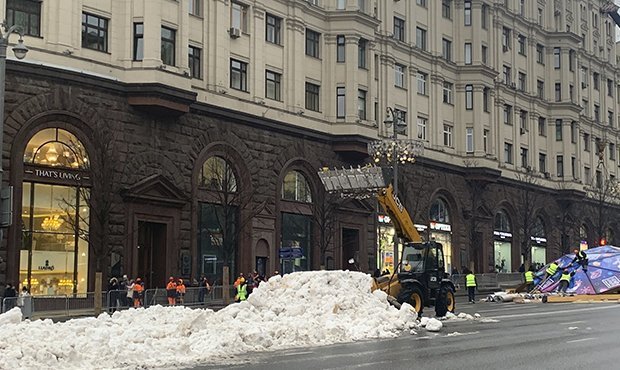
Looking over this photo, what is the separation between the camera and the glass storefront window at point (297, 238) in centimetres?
4928

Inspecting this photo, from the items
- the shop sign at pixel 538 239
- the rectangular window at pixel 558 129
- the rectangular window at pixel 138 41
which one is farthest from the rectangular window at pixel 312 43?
the rectangular window at pixel 558 129

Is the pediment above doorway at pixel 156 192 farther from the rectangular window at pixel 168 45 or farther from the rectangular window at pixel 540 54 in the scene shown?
the rectangular window at pixel 540 54

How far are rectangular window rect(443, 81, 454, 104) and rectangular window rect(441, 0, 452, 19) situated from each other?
5.14 metres

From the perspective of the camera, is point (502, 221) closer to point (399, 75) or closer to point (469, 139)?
point (469, 139)

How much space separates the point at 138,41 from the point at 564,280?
24303mm

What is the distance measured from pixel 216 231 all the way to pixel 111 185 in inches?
314

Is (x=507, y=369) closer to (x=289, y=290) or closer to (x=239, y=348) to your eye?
(x=239, y=348)

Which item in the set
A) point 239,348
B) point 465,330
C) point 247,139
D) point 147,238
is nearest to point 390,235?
point 247,139

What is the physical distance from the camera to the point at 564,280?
46750 millimetres

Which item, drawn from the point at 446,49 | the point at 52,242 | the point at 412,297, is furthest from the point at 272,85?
the point at 412,297

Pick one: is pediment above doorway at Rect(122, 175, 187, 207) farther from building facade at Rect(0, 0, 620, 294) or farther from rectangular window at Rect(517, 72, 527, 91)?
rectangular window at Rect(517, 72, 527, 91)

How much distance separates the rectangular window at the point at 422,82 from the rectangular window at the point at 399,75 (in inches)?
89.8

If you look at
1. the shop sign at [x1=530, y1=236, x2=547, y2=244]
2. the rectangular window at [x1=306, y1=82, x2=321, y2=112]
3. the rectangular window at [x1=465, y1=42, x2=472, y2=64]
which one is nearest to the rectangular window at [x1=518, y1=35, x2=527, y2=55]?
the rectangular window at [x1=465, y1=42, x2=472, y2=64]

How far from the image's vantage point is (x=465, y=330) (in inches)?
1015
